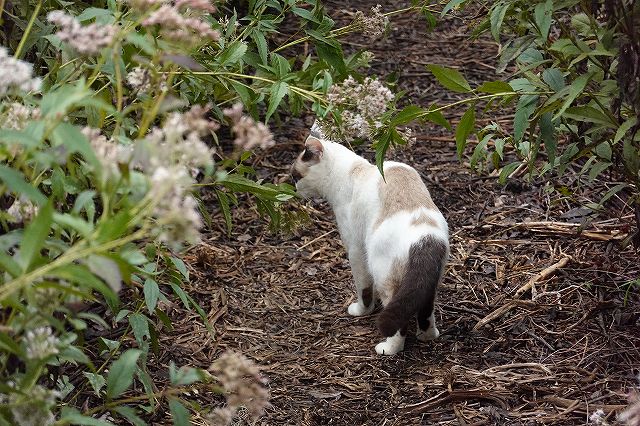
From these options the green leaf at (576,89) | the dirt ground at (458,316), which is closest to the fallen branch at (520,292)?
the dirt ground at (458,316)

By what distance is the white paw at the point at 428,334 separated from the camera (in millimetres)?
4070

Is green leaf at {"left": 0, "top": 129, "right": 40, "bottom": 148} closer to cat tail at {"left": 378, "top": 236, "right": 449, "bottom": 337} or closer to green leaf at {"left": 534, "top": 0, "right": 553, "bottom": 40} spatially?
green leaf at {"left": 534, "top": 0, "right": 553, "bottom": 40}

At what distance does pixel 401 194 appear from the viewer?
162 inches

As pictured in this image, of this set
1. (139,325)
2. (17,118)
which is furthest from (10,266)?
(139,325)

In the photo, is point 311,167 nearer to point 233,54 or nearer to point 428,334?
point 428,334

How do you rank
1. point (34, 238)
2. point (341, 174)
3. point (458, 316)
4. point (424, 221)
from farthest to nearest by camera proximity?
point (341, 174), point (458, 316), point (424, 221), point (34, 238)

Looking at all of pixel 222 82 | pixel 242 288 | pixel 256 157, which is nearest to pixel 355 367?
pixel 242 288

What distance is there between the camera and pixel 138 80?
220 centimetres

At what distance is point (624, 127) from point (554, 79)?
306 millimetres

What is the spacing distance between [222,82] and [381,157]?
75 centimetres

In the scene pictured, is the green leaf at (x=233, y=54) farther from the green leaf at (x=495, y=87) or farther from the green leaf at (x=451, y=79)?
the green leaf at (x=495, y=87)

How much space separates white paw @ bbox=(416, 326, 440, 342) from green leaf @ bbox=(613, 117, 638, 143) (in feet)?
4.58

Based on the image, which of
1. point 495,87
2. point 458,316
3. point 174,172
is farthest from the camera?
point 458,316

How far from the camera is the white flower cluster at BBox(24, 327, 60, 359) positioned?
6.18 feet
